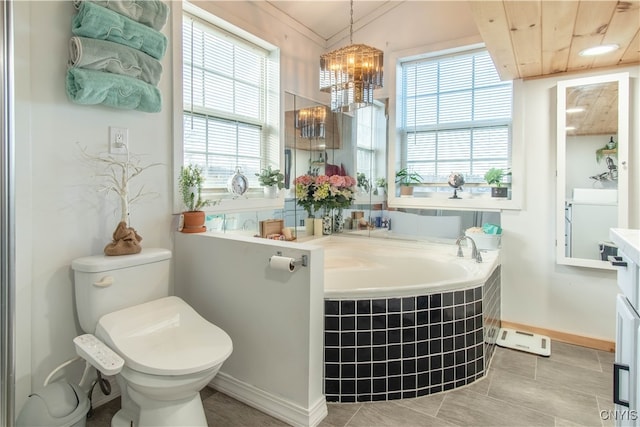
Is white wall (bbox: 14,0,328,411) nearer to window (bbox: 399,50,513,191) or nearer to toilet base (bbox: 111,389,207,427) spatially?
toilet base (bbox: 111,389,207,427)

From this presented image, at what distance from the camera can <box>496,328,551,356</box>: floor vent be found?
8.22ft

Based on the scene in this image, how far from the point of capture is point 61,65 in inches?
65.3

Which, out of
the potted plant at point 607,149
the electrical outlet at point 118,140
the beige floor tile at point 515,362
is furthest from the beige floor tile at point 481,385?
the electrical outlet at point 118,140

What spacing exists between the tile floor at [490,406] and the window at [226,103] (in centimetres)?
147

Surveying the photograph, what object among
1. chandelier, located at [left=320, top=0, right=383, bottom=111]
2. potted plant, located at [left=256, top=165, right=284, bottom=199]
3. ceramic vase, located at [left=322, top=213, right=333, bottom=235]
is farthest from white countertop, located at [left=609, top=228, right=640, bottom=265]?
ceramic vase, located at [left=322, top=213, right=333, bottom=235]

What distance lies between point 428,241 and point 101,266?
7.93ft

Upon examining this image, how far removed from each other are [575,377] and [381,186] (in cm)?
197

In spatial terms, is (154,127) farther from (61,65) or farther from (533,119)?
(533,119)

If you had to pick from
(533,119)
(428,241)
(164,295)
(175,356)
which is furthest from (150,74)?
(533,119)

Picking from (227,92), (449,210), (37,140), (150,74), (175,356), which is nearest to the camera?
(175,356)

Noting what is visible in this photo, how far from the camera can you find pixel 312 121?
3.33 meters

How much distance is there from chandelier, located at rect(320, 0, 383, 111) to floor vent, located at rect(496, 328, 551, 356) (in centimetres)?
196

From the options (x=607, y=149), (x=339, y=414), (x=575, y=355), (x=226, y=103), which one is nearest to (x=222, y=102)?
(x=226, y=103)

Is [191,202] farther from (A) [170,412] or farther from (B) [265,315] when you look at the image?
(A) [170,412]
